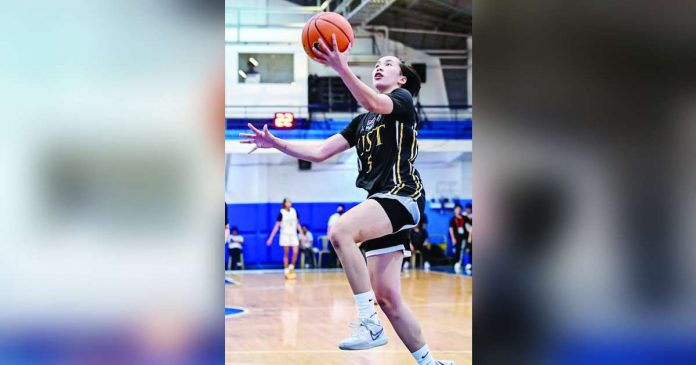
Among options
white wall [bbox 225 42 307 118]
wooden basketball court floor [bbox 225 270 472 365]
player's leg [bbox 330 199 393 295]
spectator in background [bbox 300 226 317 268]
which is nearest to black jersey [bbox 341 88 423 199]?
player's leg [bbox 330 199 393 295]

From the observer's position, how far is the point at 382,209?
4.17 meters

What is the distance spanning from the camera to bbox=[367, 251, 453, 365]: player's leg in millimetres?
4207

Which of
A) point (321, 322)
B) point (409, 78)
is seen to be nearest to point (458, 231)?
point (321, 322)

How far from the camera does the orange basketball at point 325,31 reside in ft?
12.8

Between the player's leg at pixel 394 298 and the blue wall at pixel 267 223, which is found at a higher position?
the player's leg at pixel 394 298

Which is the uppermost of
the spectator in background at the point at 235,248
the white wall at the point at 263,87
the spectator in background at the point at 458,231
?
the white wall at the point at 263,87

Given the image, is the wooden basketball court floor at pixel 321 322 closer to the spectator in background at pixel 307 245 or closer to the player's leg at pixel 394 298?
the player's leg at pixel 394 298

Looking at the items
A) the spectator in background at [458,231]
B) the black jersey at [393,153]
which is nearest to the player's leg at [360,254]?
the black jersey at [393,153]

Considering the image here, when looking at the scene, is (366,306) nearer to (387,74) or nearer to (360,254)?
(360,254)

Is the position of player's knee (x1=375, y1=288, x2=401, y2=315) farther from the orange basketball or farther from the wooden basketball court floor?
the wooden basketball court floor

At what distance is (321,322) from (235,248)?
11.2 m

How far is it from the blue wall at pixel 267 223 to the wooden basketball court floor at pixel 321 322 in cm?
576
